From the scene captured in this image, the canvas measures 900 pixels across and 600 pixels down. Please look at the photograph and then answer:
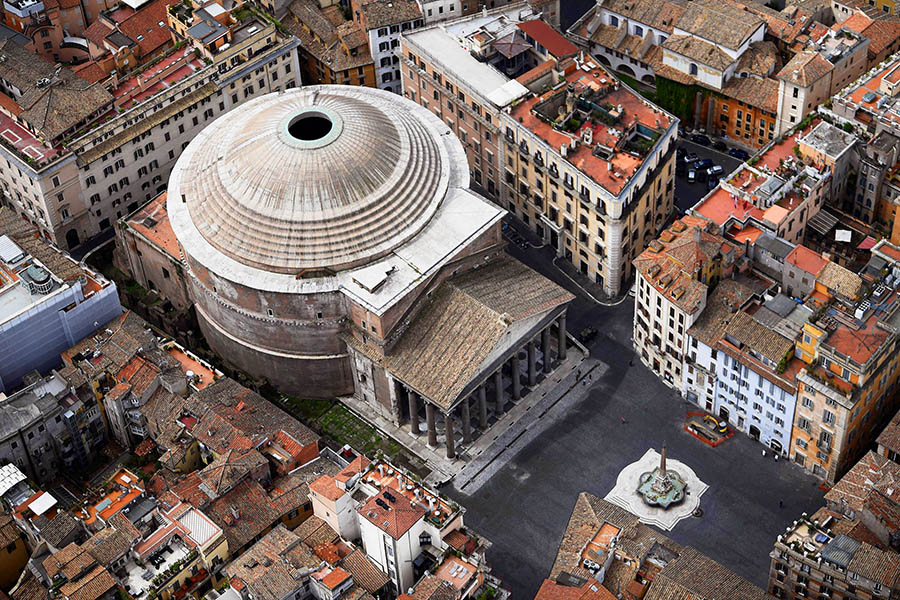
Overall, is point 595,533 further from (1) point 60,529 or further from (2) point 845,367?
(1) point 60,529

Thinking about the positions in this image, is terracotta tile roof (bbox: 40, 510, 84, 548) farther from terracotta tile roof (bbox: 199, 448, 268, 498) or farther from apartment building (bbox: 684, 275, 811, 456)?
apartment building (bbox: 684, 275, 811, 456)

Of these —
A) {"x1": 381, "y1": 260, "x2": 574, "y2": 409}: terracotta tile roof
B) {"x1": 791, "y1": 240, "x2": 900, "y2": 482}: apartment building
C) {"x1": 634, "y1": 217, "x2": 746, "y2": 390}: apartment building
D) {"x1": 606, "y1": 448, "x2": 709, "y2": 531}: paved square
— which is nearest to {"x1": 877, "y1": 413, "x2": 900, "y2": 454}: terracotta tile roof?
{"x1": 791, "y1": 240, "x2": 900, "y2": 482}: apartment building

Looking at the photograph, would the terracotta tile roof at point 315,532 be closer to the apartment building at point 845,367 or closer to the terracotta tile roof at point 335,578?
the terracotta tile roof at point 335,578

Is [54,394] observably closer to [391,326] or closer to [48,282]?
[48,282]

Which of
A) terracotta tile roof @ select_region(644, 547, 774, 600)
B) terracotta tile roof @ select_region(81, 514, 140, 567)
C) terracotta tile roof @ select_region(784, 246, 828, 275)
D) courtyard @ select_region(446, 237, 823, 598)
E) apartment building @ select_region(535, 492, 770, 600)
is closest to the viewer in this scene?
terracotta tile roof @ select_region(644, 547, 774, 600)

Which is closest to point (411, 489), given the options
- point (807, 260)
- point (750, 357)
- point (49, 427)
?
point (750, 357)

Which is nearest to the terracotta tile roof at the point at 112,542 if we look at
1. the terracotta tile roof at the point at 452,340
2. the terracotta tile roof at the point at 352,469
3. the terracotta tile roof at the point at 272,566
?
the terracotta tile roof at the point at 272,566

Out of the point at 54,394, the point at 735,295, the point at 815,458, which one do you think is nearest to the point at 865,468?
the point at 815,458
